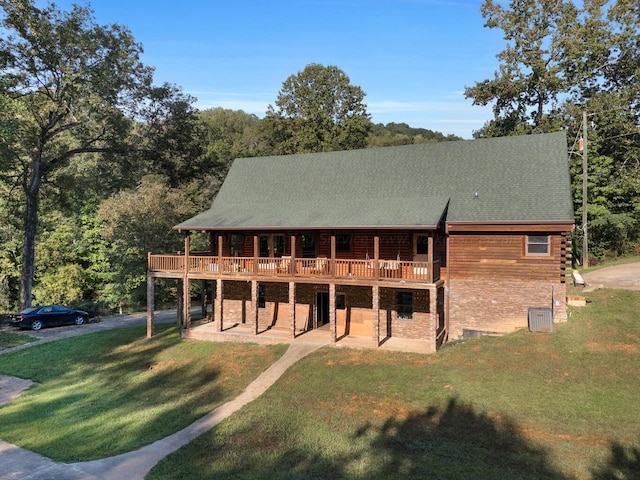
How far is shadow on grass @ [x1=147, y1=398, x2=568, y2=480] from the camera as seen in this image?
9.57m

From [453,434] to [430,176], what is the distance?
13395mm

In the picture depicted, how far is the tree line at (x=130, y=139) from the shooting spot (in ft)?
90.8

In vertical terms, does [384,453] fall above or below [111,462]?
above

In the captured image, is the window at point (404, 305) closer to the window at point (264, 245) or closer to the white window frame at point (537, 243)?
the white window frame at point (537, 243)

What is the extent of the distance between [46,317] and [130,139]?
14321 millimetres

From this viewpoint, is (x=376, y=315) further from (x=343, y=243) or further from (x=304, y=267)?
(x=343, y=243)

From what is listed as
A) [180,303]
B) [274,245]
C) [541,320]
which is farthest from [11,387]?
[541,320]

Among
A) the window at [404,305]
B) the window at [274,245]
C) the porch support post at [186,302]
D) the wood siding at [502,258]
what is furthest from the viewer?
the window at [274,245]

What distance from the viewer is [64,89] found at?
2777 cm

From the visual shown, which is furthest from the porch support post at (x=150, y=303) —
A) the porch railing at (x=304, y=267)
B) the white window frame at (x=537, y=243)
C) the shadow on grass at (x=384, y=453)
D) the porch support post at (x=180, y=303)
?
the white window frame at (x=537, y=243)

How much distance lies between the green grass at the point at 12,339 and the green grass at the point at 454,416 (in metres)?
15.8

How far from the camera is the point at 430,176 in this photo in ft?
70.4

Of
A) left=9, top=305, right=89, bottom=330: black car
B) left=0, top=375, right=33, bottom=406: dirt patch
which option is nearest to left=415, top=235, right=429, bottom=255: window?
left=0, top=375, right=33, bottom=406: dirt patch

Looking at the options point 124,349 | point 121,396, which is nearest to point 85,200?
point 124,349
